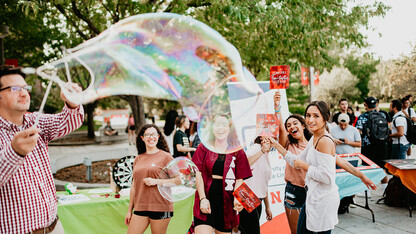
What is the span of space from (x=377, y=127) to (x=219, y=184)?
217 inches

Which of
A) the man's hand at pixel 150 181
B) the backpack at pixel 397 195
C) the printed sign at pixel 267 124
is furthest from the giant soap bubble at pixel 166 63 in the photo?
the backpack at pixel 397 195

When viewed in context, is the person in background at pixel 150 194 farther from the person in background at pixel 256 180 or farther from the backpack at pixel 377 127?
the backpack at pixel 377 127

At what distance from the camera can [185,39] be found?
3.13 metres

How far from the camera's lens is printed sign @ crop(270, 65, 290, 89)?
3.77 meters

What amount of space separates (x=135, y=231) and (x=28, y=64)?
9.84 meters

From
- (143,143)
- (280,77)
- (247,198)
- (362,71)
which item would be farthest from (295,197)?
(362,71)

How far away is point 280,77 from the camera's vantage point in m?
3.79

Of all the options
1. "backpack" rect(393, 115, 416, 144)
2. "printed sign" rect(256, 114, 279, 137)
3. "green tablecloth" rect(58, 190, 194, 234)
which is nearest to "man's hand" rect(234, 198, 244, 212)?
"printed sign" rect(256, 114, 279, 137)

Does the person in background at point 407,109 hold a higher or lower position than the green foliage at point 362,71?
lower

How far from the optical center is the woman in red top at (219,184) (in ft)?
11.0

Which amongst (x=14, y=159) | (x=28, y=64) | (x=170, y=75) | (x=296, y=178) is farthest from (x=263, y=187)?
(x=28, y=64)

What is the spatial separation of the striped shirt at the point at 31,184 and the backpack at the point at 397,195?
634 centimetres

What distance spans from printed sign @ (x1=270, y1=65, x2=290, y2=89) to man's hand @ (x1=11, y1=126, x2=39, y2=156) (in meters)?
2.70

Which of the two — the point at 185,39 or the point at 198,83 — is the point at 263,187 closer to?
the point at 198,83
